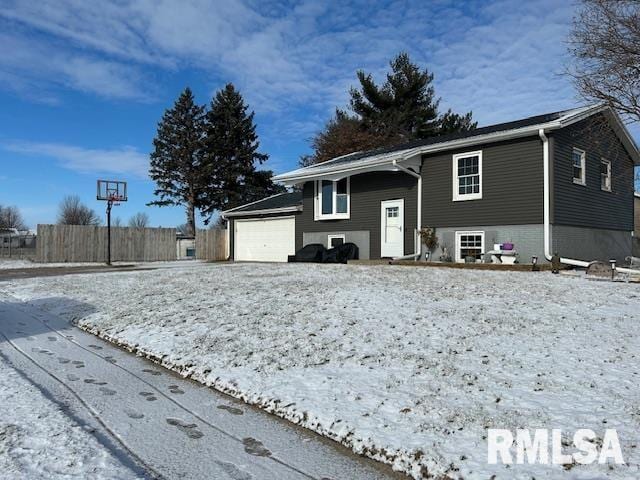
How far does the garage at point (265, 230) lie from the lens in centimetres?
2086

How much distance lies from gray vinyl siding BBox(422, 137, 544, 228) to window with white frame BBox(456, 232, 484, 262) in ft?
1.26

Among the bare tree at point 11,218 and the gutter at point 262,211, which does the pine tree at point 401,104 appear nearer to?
the gutter at point 262,211

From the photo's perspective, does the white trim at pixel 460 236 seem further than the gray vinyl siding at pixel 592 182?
Yes

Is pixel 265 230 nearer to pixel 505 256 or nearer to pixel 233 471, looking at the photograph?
pixel 505 256

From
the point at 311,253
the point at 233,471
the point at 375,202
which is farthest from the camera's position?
the point at 311,253

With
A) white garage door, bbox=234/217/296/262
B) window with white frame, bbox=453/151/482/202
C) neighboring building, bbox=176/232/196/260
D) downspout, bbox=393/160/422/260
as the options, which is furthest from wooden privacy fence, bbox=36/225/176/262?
window with white frame, bbox=453/151/482/202

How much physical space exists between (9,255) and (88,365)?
92.3 feet

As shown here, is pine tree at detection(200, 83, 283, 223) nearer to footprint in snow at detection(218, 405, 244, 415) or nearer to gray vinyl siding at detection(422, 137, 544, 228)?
gray vinyl siding at detection(422, 137, 544, 228)

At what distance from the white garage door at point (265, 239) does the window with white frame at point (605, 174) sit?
11.8m

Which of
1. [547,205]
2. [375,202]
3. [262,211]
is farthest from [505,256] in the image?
[262,211]

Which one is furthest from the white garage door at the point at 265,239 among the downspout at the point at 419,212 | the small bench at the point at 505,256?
the small bench at the point at 505,256

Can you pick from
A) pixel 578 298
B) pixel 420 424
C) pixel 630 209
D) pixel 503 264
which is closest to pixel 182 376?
pixel 420 424

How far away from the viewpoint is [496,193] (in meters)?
13.4

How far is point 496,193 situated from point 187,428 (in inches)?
473
